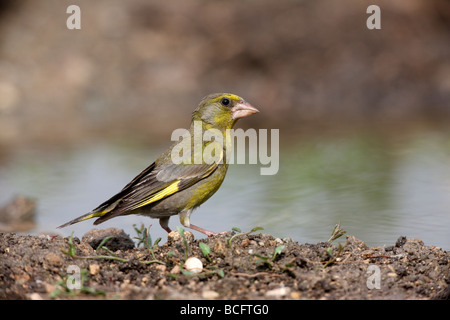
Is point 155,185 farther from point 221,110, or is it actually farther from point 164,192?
point 221,110

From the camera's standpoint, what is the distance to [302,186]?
6.39 m

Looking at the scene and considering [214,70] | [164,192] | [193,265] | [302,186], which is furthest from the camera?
[214,70]

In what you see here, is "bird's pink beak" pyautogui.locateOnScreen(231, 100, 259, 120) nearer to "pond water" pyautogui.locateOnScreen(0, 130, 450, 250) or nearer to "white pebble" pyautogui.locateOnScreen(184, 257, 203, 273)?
"pond water" pyautogui.locateOnScreen(0, 130, 450, 250)

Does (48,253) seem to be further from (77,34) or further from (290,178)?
(77,34)

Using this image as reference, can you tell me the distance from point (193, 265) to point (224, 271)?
17 centimetres

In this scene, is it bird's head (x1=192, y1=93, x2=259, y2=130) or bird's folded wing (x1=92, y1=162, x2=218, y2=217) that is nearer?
bird's folded wing (x1=92, y1=162, x2=218, y2=217)

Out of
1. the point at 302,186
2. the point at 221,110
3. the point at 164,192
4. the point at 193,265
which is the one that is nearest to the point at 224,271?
the point at 193,265

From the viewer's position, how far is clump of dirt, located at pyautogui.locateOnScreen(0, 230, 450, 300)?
3.37 metres

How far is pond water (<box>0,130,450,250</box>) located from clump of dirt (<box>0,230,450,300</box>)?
81 cm

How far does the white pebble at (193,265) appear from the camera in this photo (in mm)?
3619

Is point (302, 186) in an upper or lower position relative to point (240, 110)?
lower

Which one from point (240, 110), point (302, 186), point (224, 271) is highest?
point (240, 110)

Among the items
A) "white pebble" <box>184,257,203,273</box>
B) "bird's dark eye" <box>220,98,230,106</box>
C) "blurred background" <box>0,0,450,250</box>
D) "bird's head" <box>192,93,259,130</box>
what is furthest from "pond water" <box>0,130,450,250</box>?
"white pebble" <box>184,257,203,273</box>

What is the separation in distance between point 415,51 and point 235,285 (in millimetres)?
9051
